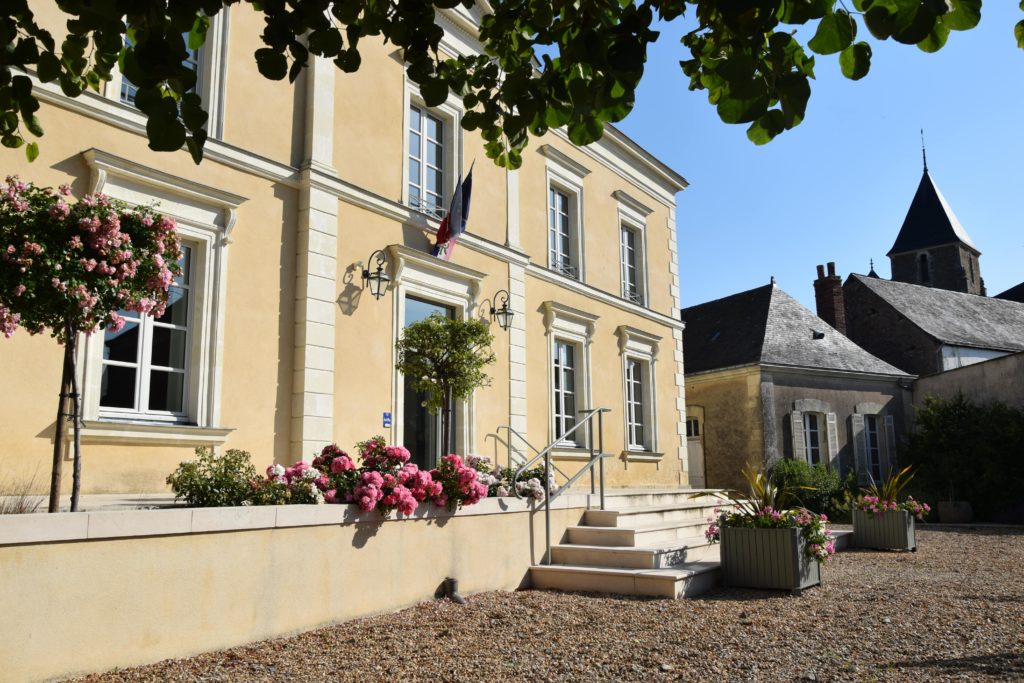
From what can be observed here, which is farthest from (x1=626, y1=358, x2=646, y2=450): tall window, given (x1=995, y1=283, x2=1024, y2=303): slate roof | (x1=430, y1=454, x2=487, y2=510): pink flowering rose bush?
(x1=995, y1=283, x2=1024, y2=303): slate roof

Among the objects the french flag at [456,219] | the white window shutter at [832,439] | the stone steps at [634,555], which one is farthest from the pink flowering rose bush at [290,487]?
the white window shutter at [832,439]

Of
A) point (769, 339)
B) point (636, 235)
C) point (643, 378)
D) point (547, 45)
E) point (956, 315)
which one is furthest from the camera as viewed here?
point (956, 315)

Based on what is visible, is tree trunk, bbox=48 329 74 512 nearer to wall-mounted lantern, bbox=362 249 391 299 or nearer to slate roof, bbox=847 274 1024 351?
wall-mounted lantern, bbox=362 249 391 299

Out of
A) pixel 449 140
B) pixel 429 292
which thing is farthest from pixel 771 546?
pixel 449 140

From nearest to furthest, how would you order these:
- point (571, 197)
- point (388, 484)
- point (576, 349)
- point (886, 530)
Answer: point (388, 484) < point (886, 530) < point (576, 349) < point (571, 197)

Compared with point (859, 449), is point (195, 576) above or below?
below

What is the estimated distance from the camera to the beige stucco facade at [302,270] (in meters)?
6.61

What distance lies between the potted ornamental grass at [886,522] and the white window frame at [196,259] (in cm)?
823

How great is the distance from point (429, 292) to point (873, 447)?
14.9 metres

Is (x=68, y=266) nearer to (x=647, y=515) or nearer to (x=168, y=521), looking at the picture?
(x=168, y=521)

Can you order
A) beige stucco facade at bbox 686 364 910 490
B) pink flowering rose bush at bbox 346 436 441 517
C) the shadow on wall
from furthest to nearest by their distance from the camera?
beige stucco facade at bbox 686 364 910 490 → the shadow on wall → pink flowering rose bush at bbox 346 436 441 517

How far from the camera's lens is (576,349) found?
12633mm

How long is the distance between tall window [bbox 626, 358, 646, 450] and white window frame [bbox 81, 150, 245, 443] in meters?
7.76

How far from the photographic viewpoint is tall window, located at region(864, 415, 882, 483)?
65.5ft
